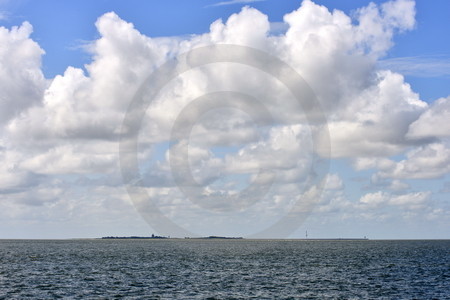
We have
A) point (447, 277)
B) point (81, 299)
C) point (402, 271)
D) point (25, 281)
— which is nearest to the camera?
point (81, 299)

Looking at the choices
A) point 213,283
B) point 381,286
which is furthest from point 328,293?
point 213,283

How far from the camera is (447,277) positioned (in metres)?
113

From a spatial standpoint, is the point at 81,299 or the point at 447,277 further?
the point at 447,277

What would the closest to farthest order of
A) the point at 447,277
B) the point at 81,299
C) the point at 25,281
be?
the point at 81,299 < the point at 25,281 < the point at 447,277

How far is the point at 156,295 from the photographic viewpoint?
80438mm

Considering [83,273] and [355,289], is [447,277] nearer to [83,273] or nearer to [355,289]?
[355,289]

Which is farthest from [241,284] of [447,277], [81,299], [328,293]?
[447,277]

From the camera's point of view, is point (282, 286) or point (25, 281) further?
point (25, 281)

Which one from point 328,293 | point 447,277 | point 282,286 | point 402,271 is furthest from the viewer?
point 402,271

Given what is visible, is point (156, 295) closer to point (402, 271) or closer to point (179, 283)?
point (179, 283)

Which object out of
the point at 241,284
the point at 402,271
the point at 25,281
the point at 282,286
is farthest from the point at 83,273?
the point at 402,271

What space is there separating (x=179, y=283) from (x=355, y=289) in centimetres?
3137

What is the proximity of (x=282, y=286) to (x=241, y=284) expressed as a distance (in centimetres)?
749

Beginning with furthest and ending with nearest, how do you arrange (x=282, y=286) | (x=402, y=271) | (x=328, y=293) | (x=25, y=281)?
(x=402, y=271) → (x=25, y=281) → (x=282, y=286) → (x=328, y=293)
